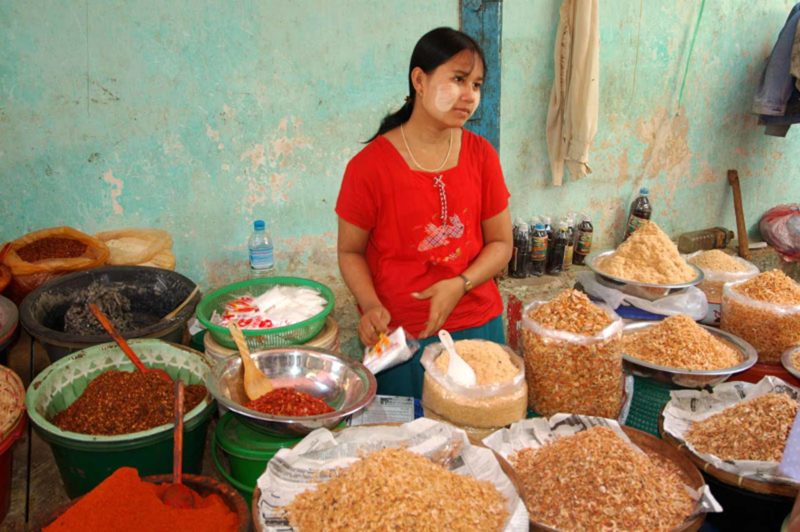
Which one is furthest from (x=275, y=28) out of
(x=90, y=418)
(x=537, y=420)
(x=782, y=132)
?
(x=782, y=132)

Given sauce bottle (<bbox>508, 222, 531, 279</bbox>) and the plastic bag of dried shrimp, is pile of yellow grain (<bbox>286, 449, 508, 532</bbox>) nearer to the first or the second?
the plastic bag of dried shrimp

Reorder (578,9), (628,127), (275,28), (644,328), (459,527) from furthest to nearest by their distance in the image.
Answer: (628,127), (578,9), (275,28), (644,328), (459,527)

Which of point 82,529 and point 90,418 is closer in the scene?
point 82,529

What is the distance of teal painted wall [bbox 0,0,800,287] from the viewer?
9.70 feet

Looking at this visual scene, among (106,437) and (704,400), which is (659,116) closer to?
(704,400)

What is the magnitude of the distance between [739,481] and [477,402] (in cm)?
68

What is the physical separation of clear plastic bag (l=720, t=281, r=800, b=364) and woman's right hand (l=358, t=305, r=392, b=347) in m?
1.44

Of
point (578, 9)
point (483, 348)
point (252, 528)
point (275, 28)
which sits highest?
point (578, 9)

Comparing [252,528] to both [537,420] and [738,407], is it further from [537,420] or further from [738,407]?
[738,407]

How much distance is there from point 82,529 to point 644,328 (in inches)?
77.6

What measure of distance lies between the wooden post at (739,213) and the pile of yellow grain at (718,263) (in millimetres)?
2801

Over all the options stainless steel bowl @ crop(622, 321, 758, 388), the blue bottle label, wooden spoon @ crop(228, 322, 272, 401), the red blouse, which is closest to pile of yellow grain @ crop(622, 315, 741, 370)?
stainless steel bowl @ crop(622, 321, 758, 388)

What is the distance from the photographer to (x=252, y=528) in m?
1.31

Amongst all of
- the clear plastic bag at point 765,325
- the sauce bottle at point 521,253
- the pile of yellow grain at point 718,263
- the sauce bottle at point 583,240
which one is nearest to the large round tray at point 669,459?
the clear plastic bag at point 765,325
